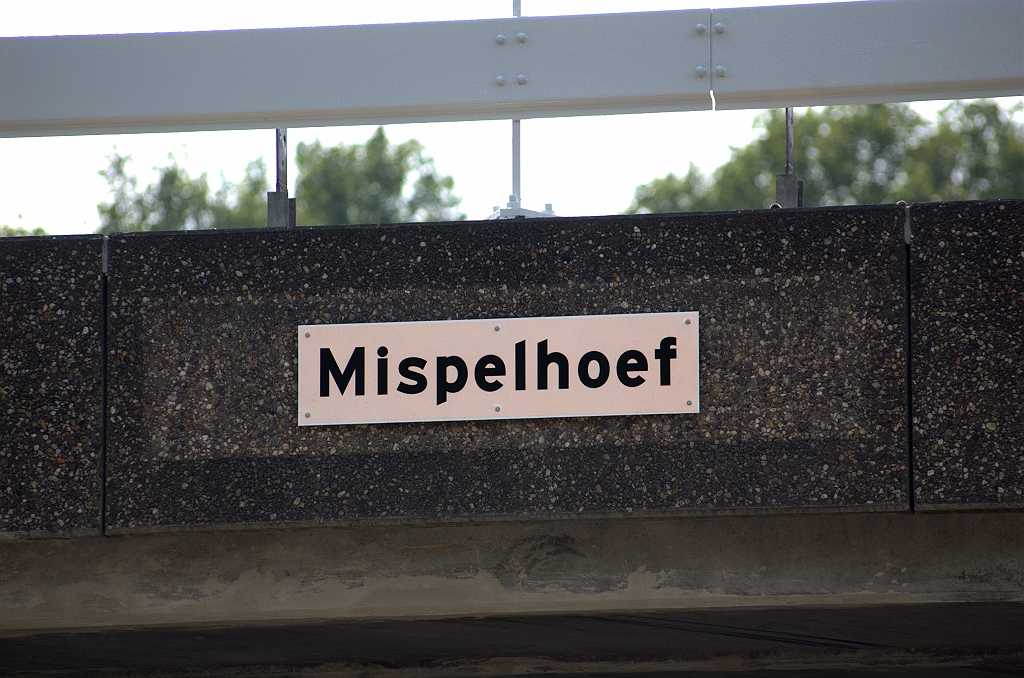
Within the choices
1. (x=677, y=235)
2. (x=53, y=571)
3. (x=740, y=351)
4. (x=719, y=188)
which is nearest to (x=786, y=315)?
(x=740, y=351)

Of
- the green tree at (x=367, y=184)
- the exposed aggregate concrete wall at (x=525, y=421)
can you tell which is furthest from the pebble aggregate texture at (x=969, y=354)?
the green tree at (x=367, y=184)

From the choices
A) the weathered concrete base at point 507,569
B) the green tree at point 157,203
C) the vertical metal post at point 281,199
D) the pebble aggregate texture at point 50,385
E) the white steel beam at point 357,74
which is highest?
the green tree at point 157,203

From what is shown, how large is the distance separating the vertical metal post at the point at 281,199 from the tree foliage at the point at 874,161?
129 ft

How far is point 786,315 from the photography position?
2994mm

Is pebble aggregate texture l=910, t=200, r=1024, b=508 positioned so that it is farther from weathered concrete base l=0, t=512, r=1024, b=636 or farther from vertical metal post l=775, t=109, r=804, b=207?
vertical metal post l=775, t=109, r=804, b=207

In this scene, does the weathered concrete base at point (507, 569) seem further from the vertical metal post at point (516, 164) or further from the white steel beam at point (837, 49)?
the white steel beam at point (837, 49)

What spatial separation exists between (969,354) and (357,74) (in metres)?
1.91

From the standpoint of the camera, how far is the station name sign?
2.99 meters

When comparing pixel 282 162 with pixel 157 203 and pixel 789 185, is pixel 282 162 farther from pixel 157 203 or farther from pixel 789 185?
pixel 157 203

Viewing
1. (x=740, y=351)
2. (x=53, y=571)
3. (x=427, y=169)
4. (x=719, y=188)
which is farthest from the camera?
(x=427, y=169)

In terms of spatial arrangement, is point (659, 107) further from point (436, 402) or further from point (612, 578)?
point (612, 578)

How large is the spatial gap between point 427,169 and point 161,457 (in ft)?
164

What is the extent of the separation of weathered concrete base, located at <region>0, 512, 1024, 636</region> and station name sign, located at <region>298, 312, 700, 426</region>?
0.37 m

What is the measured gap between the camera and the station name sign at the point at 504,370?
299cm
